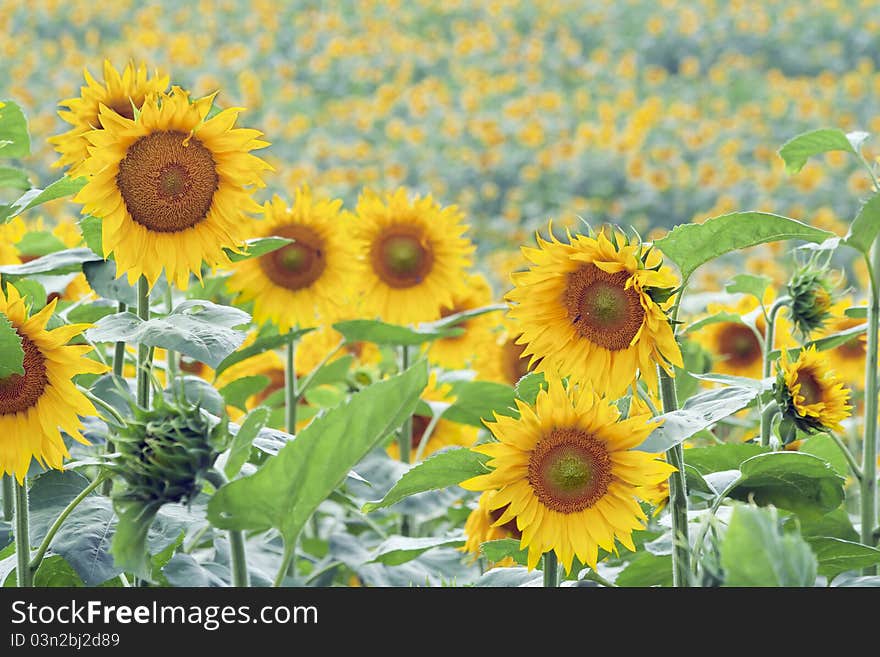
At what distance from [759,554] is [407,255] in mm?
1031

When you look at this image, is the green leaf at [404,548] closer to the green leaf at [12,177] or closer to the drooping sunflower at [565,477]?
the drooping sunflower at [565,477]

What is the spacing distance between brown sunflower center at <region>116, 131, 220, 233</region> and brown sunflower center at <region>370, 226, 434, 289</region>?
0.58 metres

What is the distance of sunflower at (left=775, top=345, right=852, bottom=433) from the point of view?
2.98 feet

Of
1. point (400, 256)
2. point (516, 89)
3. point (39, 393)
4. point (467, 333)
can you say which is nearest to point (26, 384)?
point (39, 393)

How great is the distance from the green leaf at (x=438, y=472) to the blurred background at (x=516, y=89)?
254 centimetres

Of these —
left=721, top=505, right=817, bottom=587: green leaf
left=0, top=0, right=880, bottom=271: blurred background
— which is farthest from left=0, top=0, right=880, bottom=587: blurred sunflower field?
left=0, top=0, right=880, bottom=271: blurred background

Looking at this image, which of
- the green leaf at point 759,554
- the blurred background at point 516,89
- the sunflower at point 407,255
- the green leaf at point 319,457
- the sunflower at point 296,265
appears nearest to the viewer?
the green leaf at point 759,554

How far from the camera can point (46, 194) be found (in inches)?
36.1

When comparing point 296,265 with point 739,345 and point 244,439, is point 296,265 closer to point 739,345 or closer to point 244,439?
point 739,345

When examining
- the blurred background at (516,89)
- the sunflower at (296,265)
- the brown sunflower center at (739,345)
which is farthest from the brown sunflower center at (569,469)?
the blurred background at (516,89)

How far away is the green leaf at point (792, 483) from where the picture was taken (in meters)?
0.80

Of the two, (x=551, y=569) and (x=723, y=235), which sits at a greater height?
(x=723, y=235)

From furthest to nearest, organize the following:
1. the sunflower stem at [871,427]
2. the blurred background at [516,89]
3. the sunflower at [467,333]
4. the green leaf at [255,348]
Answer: the blurred background at [516,89]
the sunflower at [467,333]
the green leaf at [255,348]
the sunflower stem at [871,427]
